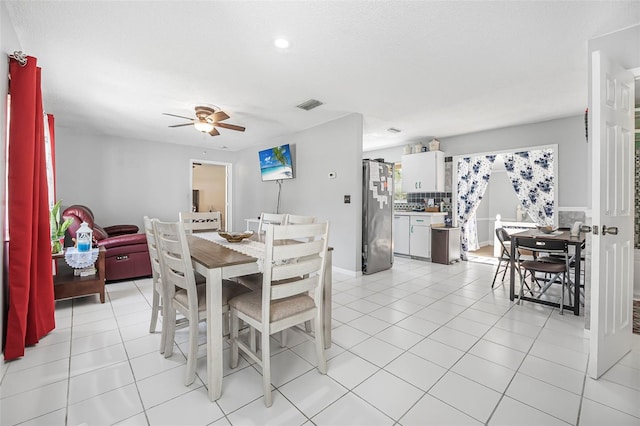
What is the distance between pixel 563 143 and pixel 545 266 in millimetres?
2521

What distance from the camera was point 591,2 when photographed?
1.88 m

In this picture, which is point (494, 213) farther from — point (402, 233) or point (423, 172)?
point (402, 233)

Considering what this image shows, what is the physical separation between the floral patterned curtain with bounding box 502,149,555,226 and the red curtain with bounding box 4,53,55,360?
6358 mm

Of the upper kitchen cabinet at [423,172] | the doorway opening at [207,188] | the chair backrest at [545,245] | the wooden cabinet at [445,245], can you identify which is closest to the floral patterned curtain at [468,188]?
the wooden cabinet at [445,245]

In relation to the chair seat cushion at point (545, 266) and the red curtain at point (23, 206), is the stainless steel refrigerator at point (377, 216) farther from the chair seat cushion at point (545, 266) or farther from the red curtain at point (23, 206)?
the red curtain at point (23, 206)

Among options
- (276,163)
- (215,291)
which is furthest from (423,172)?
(215,291)

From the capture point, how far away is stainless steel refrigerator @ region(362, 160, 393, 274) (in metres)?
4.46

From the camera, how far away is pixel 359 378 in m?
1.82

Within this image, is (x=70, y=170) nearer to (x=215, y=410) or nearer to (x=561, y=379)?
(x=215, y=410)

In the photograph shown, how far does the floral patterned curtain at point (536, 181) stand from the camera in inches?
182

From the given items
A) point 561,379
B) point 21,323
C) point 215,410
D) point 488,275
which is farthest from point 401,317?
point 21,323

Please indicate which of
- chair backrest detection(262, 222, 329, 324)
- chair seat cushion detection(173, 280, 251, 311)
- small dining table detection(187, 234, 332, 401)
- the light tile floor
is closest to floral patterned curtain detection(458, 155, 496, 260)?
the light tile floor

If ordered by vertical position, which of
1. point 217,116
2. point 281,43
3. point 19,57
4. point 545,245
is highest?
point 281,43

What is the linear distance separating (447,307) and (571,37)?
2.66m
